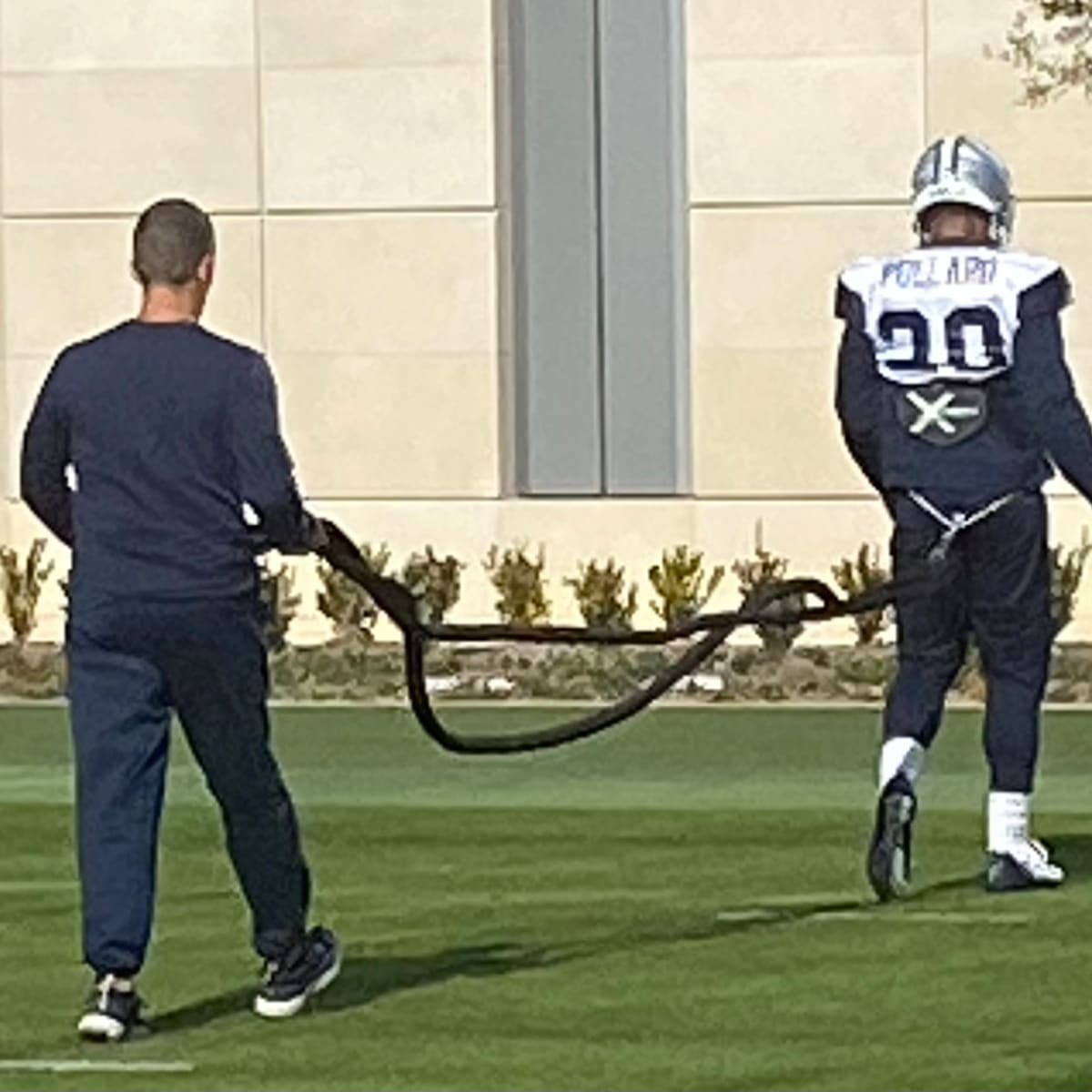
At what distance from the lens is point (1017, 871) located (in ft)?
46.5

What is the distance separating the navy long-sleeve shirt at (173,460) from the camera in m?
11.3

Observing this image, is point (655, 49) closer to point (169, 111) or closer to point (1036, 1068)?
point (169, 111)

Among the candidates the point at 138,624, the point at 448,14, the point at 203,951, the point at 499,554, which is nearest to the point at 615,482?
the point at 499,554

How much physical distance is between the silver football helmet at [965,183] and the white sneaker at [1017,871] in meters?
1.70

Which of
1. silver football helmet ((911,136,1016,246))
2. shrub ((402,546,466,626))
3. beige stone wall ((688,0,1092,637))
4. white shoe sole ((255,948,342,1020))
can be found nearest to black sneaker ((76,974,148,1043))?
white shoe sole ((255,948,342,1020))

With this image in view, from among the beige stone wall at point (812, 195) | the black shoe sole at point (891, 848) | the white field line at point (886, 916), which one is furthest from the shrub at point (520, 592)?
the white field line at point (886, 916)

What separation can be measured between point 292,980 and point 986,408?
3210 millimetres

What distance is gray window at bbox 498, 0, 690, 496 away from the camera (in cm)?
2642

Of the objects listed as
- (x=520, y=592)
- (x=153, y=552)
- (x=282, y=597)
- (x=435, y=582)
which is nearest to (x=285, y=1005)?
(x=153, y=552)

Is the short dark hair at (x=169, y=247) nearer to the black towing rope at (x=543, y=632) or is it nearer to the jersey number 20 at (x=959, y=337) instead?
the black towing rope at (x=543, y=632)

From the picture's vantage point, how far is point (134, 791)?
1145 cm

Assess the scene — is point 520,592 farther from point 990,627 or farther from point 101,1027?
point 101,1027

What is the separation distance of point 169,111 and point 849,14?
11.9ft

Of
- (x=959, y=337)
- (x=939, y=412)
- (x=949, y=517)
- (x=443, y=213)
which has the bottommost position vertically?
(x=949, y=517)
